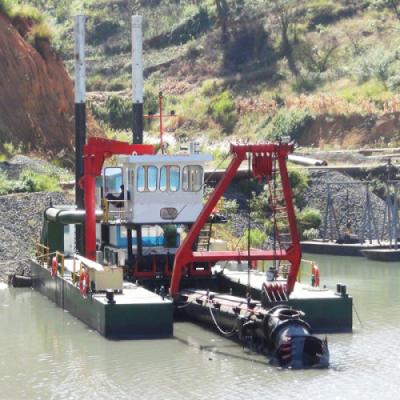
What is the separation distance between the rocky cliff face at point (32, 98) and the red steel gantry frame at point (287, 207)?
31.9 metres

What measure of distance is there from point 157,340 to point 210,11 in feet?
253

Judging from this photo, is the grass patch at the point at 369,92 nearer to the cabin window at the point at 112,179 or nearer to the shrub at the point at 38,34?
Answer: the shrub at the point at 38,34

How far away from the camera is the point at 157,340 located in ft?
102

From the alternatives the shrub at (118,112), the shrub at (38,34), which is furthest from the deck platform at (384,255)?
the shrub at (118,112)

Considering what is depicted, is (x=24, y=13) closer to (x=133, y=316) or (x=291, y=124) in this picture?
(x=291, y=124)

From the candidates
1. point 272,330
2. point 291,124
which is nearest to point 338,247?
point 291,124

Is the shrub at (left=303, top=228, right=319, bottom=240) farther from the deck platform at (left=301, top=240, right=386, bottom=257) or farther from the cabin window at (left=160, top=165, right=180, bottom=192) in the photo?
the cabin window at (left=160, top=165, right=180, bottom=192)

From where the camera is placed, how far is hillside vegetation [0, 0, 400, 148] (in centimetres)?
8331

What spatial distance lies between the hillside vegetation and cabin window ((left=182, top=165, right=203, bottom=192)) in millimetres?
43163

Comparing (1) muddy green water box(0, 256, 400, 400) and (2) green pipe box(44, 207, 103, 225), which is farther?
(2) green pipe box(44, 207, 103, 225)

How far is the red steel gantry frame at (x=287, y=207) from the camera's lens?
103 feet

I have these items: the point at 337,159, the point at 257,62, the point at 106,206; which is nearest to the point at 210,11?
the point at 257,62

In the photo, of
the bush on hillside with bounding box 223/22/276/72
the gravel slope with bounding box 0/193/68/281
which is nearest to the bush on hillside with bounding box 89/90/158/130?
the bush on hillside with bounding box 223/22/276/72

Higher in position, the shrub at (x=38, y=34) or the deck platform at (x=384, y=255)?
the shrub at (x=38, y=34)
